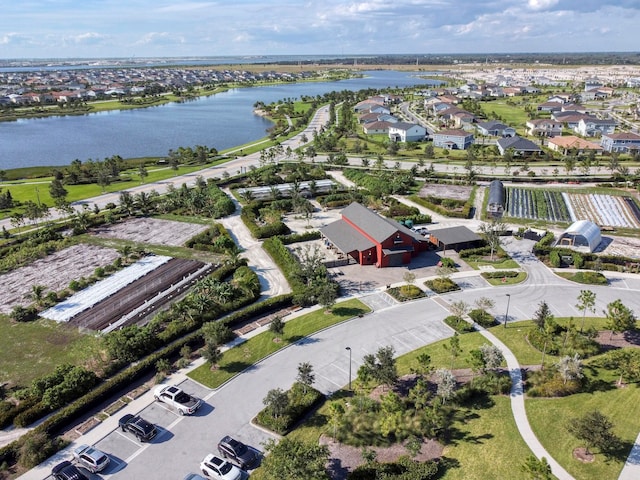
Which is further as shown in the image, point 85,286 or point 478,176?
point 478,176

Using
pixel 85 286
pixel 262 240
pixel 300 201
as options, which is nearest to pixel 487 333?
pixel 262 240

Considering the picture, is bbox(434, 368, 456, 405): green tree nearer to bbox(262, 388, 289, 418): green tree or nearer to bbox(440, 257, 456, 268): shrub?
bbox(262, 388, 289, 418): green tree

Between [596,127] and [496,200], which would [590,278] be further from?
[596,127]

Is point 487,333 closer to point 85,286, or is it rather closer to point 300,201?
point 300,201

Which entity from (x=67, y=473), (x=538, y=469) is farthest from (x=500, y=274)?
(x=67, y=473)

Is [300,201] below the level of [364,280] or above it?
above

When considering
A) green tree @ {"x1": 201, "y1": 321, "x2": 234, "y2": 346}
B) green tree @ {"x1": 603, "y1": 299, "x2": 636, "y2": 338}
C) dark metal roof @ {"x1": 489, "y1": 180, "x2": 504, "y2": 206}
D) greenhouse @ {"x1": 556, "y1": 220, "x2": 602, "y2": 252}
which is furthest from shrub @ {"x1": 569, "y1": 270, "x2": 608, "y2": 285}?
green tree @ {"x1": 201, "y1": 321, "x2": 234, "y2": 346}
